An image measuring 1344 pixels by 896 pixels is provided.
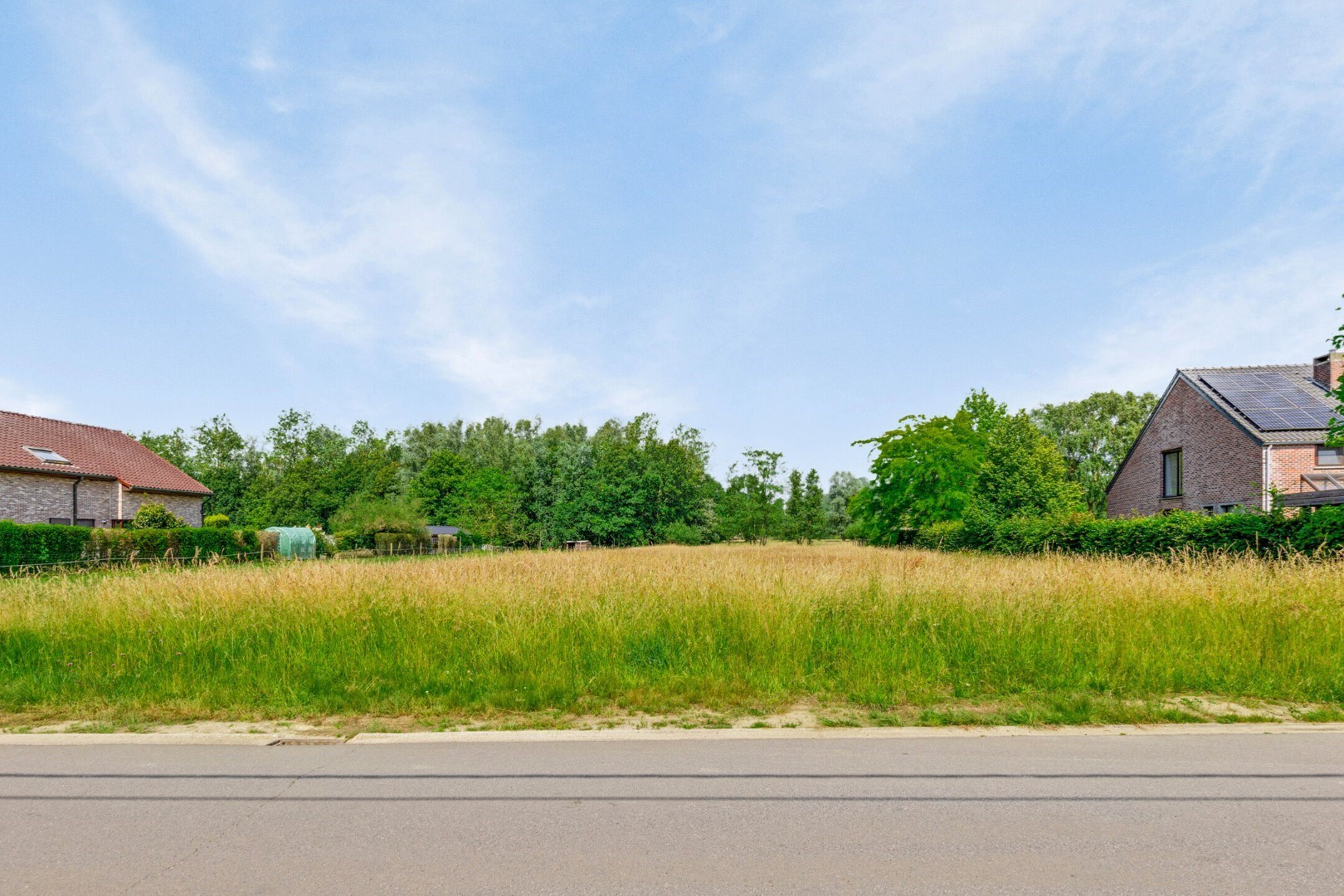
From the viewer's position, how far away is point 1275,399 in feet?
101

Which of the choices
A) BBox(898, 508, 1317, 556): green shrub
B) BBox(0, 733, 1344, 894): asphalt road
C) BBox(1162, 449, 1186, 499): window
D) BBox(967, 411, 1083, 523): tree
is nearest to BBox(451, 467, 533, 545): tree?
BBox(967, 411, 1083, 523): tree

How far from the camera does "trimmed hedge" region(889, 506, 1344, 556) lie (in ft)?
42.5

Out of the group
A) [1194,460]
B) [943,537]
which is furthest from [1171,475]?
[943,537]

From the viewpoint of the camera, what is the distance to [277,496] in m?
77.0

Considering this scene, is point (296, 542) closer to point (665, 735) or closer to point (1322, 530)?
point (665, 735)

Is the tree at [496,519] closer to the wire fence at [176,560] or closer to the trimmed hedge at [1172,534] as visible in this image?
the wire fence at [176,560]

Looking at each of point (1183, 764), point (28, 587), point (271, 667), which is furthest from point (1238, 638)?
point (28, 587)

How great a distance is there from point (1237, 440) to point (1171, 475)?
20.5ft

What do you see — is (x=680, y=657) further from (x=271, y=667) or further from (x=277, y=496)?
(x=277, y=496)

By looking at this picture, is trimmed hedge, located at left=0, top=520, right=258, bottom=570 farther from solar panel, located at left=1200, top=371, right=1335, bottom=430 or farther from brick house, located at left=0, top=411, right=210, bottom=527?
solar panel, located at left=1200, top=371, right=1335, bottom=430

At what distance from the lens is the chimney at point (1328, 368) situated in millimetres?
31031

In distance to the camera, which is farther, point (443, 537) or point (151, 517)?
point (443, 537)

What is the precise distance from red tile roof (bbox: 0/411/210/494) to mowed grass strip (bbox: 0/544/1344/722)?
3468 centimetres

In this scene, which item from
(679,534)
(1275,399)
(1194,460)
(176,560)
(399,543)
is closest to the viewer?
(176,560)
